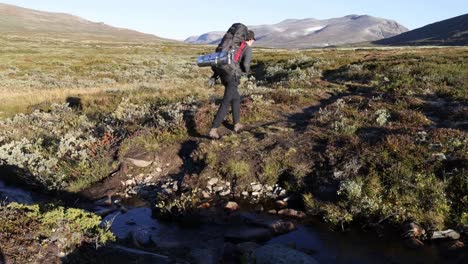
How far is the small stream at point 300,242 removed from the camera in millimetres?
6980

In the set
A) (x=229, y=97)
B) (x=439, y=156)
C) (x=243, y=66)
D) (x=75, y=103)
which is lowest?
(x=75, y=103)

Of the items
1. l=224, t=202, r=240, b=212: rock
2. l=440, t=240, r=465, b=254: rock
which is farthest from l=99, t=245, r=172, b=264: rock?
l=440, t=240, r=465, b=254: rock

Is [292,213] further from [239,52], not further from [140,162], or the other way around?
[140,162]

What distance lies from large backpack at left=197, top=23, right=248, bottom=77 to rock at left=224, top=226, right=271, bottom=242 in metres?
4.21

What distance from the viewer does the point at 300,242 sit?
760 centimetres

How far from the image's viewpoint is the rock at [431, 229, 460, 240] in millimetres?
7406

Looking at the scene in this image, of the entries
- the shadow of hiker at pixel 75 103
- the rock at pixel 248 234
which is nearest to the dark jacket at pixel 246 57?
the rock at pixel 248 234

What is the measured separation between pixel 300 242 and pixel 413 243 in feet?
6.30

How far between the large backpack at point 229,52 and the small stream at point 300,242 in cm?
377

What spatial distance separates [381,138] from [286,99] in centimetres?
591

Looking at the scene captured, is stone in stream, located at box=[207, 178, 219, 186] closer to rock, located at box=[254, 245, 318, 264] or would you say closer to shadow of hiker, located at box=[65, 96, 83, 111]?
rock, located at box=[254, 245, 318, 264]

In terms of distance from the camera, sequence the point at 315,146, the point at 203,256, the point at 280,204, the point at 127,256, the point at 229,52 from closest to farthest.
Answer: the point at 127,256 → the point at 203,256 → the point at 280,204 → the point at 229,52 → the point at 315,146

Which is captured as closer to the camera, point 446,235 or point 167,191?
point 446,235

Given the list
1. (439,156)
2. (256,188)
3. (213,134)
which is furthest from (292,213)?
(213,134)
